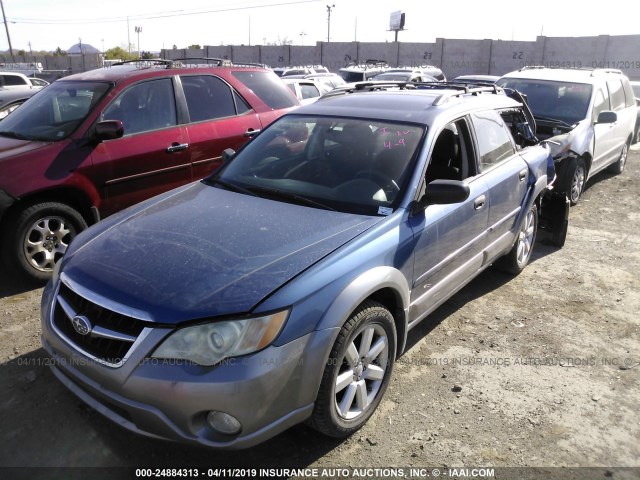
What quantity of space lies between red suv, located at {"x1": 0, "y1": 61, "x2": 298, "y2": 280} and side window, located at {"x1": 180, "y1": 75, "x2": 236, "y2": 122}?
0.5 inches

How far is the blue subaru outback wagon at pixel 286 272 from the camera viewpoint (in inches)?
87.4

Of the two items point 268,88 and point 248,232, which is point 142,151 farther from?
point 248,232

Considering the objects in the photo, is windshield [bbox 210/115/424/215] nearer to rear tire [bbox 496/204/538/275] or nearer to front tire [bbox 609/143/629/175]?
rear tire [bbox 496/204/538/275]

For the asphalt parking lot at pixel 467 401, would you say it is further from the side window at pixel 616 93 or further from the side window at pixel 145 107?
the side window at pixel 616 93

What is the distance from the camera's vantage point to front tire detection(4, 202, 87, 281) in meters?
4.30

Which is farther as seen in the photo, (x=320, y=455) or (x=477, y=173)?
(x=477, y=173)

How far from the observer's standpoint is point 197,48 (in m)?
48.3

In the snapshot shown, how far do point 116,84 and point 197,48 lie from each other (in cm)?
4723

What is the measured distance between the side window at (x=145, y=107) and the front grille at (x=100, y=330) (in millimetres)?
2884

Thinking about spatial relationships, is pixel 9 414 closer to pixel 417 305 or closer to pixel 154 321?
pixel 154 321

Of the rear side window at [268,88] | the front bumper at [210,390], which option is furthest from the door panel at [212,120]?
the front bumper at [210,390]

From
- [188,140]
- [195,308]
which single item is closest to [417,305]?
[195,308]

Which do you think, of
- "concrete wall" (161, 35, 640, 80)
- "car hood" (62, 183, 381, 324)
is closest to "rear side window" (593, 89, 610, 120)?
"car hood" (62, 183, 381, 324)

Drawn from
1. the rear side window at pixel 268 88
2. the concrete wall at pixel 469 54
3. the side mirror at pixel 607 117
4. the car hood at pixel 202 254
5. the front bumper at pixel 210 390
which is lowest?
the front bumper at pixel 210 390
